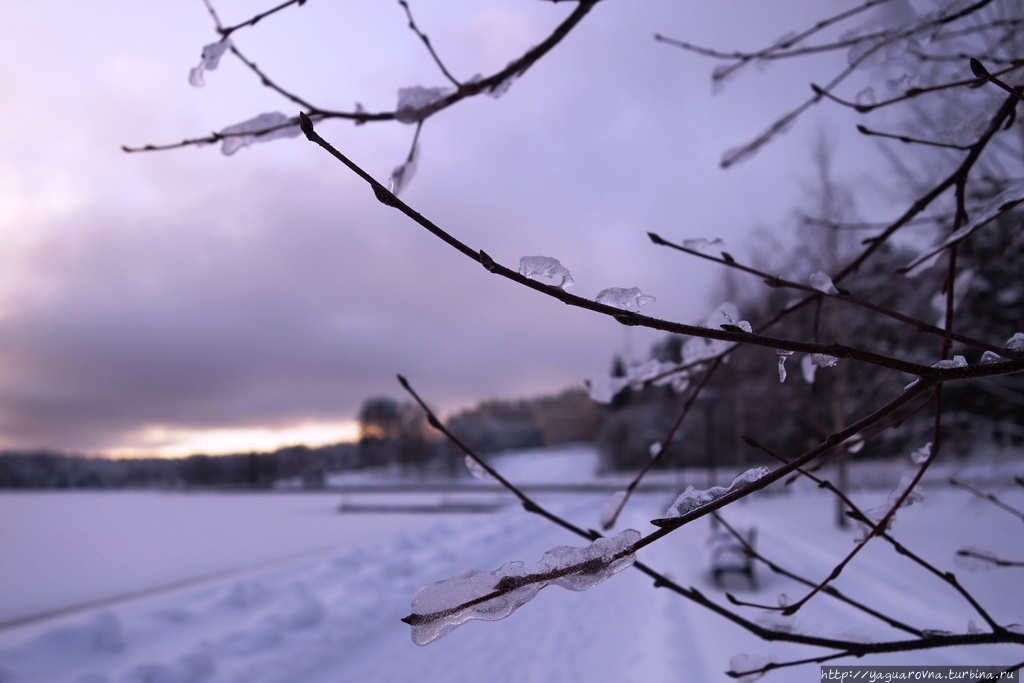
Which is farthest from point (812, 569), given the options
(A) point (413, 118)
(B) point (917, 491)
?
(A) point (413, 118)

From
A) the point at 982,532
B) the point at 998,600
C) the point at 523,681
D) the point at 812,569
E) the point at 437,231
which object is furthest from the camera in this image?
the point at 982,532

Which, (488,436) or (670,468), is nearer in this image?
(670,468)

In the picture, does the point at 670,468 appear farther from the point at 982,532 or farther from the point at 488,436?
the point at 982,532

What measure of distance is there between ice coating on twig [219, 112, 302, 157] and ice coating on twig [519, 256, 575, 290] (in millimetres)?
761

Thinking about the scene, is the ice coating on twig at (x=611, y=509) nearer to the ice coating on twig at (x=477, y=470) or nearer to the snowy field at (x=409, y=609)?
the snowy field at (x=409, y=609)

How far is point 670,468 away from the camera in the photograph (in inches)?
1368

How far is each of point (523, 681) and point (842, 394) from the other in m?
11.4

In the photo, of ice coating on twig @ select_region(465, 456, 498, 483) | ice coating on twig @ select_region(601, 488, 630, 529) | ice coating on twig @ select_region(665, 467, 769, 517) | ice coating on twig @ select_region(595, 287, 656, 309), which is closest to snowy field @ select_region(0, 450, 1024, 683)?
ice coating on twig @ select_region(601, 488, 630, 529)

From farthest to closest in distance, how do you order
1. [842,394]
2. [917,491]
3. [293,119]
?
[842,394], [293,119], [917,491]

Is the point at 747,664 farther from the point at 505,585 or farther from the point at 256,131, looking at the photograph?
the point at 256,131

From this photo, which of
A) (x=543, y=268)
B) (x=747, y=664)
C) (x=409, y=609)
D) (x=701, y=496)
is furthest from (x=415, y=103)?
(x=409, y=609)

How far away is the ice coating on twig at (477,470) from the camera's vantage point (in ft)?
3.05

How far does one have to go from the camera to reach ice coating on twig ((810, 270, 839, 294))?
83 cm

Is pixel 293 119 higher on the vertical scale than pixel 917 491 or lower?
higher
